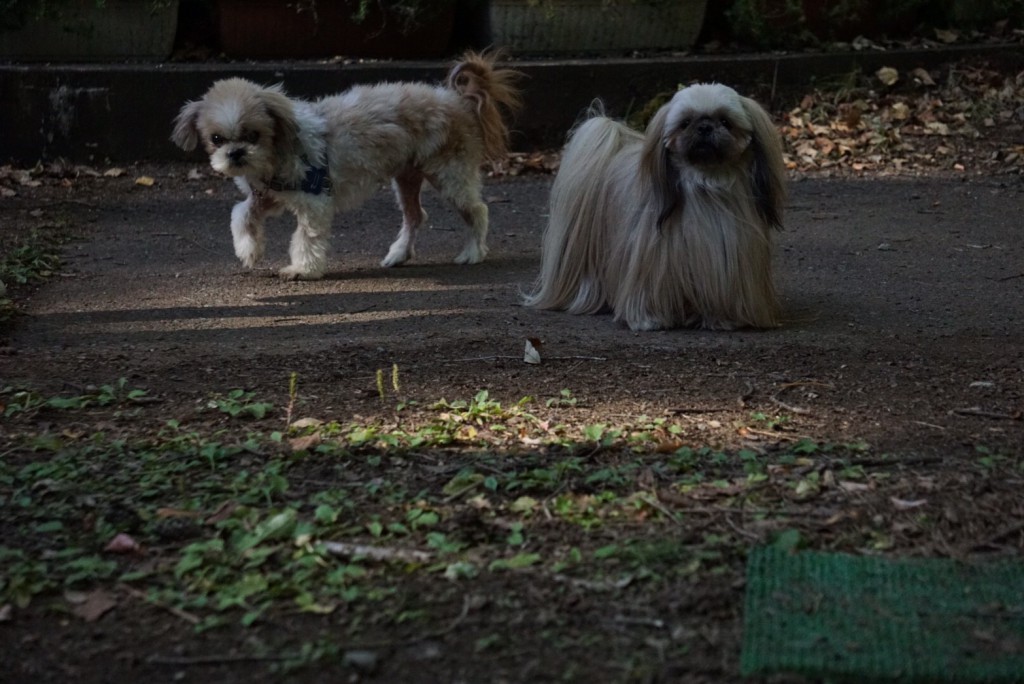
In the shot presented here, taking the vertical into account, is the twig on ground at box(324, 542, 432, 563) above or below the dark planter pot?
below

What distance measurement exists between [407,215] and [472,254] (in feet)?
1.52

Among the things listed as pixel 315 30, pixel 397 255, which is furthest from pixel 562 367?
pixel 315 30

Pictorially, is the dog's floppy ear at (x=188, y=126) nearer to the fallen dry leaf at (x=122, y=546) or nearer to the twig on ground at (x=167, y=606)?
the fallen dry leaf at (x=122, y=546)

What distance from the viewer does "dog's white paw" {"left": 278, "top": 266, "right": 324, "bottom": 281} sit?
23.6 feet

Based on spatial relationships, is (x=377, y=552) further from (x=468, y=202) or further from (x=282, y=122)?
(x=468, y=202)

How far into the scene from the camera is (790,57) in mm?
11000

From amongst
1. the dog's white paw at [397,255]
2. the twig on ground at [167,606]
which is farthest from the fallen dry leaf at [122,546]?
the dog's white paw at [397,255]

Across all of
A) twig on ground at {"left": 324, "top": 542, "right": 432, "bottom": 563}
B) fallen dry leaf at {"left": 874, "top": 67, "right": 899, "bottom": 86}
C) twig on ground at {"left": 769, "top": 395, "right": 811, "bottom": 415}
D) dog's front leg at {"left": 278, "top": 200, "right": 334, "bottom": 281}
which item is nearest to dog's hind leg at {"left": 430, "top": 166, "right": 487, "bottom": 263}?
dog's front leg at {"left": 278, "top": 200, "right": 334, "bottom": 281}

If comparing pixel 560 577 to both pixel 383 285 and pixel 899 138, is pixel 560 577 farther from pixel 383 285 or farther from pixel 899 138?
pixel 899 138

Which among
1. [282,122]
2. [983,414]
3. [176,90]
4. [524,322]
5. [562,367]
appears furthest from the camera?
[176,90]

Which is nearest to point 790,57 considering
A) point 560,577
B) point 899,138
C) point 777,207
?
point 899,138

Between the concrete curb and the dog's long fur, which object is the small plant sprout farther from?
the concrete curb

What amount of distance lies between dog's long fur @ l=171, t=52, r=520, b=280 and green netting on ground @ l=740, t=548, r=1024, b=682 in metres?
4.35

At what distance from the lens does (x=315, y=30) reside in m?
10.8
